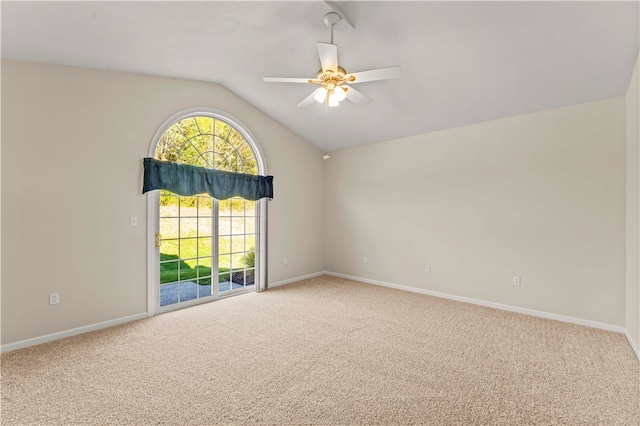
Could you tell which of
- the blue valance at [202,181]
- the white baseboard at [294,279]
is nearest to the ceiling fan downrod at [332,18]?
the blue valance at [202,181]

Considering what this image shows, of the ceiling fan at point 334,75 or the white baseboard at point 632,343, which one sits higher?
the ceiling fan at point 334,75

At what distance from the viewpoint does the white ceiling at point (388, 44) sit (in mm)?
2381

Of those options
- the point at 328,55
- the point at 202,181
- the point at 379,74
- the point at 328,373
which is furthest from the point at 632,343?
the point at 202,181

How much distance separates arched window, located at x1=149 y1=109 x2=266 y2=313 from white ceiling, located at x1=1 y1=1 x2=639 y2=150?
2.61 feet

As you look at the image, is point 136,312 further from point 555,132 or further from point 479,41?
point 555,132

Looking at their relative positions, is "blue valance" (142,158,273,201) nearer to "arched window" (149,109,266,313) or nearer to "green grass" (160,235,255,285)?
"arched window" (149,109,266,313)

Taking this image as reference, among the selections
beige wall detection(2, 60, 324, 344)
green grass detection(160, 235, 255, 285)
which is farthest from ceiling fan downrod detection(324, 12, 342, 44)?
green grass detection(160, 235, 255, 285)

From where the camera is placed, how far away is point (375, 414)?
1918 mm

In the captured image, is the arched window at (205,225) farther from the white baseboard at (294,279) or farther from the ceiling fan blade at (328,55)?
the ceiling fan blade at (328,55)

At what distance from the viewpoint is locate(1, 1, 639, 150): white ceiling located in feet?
7.81

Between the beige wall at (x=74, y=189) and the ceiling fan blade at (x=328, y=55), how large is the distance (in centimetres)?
233

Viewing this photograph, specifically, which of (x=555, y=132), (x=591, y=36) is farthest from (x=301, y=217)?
(x=591, y=36)

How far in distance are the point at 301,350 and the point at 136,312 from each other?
215cm

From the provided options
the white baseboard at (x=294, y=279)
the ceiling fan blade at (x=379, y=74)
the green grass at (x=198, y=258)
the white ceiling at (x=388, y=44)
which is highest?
the white ceiling at (x=388, y=44)
